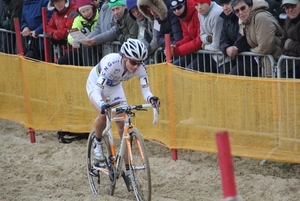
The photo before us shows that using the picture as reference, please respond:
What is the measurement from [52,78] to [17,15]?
7.50 ft

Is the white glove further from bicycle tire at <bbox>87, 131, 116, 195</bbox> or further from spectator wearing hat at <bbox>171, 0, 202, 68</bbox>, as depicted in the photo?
bicycle tire at <bbox>87, 131, 116, 195</bbox>

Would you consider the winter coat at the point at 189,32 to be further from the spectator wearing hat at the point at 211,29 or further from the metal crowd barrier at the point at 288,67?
the metal crowd barrier at the point at 288,67

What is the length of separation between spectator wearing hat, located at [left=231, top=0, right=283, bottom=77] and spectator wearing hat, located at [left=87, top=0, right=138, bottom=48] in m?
2.14

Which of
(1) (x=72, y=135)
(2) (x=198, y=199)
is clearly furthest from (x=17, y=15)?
(2) (x=198, y=199)

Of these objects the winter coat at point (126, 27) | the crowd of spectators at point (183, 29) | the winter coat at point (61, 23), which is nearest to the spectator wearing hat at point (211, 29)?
the crowd of spectators at point (183, 29)

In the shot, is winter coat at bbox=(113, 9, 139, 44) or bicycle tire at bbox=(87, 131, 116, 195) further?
winter coat at bbox=(113, 9, 139, 44)

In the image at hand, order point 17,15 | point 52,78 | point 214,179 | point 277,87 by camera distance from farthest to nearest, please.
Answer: point 17,15 → point 52,78 → point 214,179 → point 277,87

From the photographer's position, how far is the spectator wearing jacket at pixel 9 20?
14188 millimetres

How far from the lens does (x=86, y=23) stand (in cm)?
1243

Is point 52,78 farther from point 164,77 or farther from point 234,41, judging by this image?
point 234,41

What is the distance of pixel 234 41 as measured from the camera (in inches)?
401

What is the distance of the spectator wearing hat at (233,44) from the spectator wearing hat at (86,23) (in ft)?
8.70

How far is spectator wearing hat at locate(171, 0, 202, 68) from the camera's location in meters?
10.7

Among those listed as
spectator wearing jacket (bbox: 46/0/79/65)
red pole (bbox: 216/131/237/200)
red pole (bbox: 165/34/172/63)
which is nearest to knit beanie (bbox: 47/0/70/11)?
spectator wearing jacket (bbox: 46/0/79/65)
